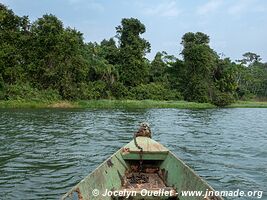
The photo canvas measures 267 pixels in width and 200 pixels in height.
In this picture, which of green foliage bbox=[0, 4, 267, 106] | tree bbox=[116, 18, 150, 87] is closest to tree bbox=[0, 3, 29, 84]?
green foliage bbox=[0, 4, 267, 106]

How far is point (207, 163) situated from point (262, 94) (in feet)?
200

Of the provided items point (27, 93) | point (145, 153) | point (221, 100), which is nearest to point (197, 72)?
point (221, 100)

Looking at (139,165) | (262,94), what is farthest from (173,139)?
(262,94)

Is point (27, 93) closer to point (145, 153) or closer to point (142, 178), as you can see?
point (145, 153)

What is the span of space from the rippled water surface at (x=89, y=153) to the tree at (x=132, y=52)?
2760cm

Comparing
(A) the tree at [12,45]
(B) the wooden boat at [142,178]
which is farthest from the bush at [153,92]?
(B) the wooden boat at [142,178]

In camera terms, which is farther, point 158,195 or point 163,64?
point 163,64

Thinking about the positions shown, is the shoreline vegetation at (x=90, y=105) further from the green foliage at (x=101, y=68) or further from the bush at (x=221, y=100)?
the bush at (x=221, y=100)

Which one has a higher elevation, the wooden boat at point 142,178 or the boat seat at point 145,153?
the boat seat at point 145,153

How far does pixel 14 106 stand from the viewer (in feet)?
108

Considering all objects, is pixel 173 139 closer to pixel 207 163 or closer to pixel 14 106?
pixel 207 163

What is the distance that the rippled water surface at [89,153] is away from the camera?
7.95 meters

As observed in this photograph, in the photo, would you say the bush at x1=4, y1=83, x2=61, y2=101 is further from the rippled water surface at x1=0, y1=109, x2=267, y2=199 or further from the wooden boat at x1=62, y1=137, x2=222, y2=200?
the wooden boat at x1=62, y1=137, x2=222, y2=200

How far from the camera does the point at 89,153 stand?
11.7 m
